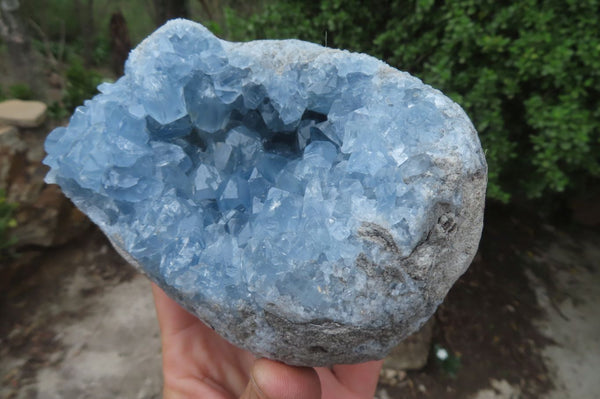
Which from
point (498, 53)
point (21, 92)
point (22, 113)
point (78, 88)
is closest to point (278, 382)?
point (498, 53)

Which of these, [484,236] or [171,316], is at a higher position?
[171,316]

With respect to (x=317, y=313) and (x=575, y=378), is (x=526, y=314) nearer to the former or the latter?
(x=575, y=378)

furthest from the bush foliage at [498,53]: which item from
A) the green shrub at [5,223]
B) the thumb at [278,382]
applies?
the green shrub at [5,223]

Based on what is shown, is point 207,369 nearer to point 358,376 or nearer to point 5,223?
point 358,376

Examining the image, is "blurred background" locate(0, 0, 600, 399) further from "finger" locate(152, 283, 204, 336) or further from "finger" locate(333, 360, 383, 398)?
"finger" locate(152, 283, 204, 336)

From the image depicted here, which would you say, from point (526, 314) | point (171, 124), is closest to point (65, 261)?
point (171, 124)

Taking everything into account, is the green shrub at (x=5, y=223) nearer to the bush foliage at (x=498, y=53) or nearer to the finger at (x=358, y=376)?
the bush foliage at (x=498, y=53)
